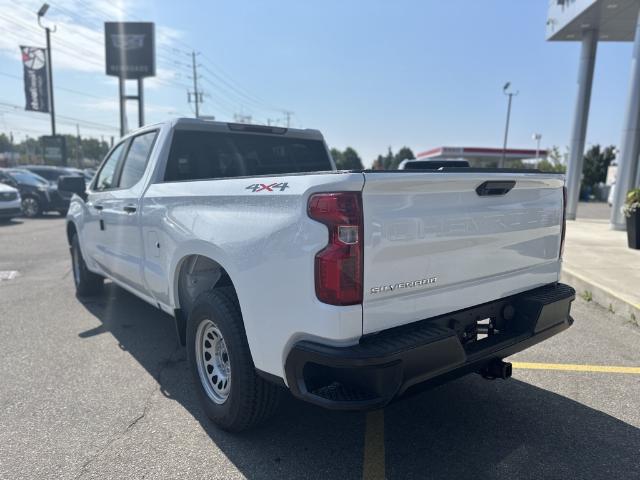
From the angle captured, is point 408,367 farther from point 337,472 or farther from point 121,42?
point 121,42

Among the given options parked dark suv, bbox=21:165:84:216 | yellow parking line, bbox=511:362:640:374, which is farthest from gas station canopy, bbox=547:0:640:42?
parked dark suv, bbox=21:165:84:216

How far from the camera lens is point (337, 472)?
252cm

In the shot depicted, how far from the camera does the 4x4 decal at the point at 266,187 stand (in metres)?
2.27

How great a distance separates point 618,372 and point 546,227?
172 cm

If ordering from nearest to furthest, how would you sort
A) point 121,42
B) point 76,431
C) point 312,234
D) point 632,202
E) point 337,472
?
point 312,234 → point 337,472 → point 76,431 → point 632,202 → point 121,42

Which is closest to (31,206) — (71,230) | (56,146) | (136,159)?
(71,230)

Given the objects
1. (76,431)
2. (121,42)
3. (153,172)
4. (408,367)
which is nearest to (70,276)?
(153,172)

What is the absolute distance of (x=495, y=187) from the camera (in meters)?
2.59

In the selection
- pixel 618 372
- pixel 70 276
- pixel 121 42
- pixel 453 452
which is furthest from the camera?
pixel 121 42

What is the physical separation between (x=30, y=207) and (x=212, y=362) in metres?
16.5

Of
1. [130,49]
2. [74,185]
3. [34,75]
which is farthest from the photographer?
[130,49]

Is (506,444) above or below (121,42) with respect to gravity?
below

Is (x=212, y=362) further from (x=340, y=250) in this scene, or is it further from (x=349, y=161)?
(x=349, y=161)

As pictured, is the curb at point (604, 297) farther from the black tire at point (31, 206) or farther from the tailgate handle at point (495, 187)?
the black tire at point (31, 206)
